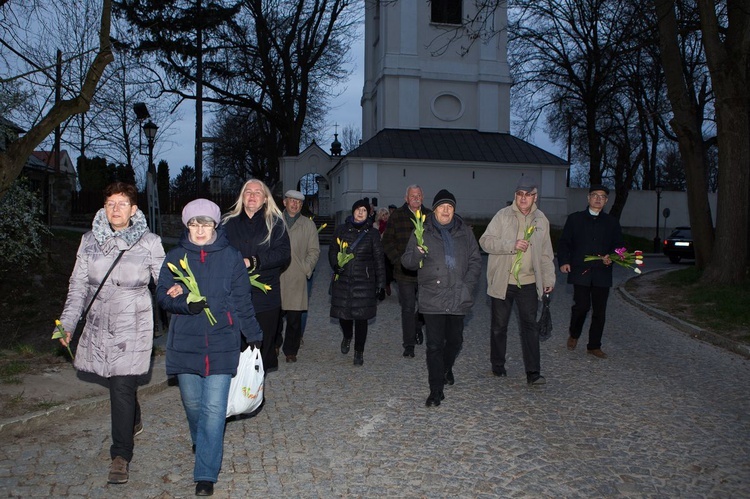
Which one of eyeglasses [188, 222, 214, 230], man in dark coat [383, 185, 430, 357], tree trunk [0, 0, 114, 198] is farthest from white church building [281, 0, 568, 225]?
eyeglasses [188, 222, 214, 230]

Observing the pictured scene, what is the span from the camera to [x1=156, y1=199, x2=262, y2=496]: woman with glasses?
4418 mm

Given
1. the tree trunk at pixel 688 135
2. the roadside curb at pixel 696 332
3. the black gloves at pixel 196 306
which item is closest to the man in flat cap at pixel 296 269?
the black gloves at pixel 196 306

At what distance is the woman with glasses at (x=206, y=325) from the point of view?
4.42 m

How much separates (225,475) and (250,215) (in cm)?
261

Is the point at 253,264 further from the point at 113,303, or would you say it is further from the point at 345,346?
the point at 345,346

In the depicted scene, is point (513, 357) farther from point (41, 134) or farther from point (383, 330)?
point (41, 134)

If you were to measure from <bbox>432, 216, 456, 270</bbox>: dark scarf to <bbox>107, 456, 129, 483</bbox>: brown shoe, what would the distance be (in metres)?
3.16

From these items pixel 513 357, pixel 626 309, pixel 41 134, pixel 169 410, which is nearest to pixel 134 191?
pixel 169 410

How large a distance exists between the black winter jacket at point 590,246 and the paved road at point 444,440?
103 cm

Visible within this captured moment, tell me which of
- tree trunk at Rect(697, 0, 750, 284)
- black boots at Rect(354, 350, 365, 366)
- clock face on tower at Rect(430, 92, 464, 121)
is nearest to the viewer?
black boots at Rect(354, 350, 365, 366)

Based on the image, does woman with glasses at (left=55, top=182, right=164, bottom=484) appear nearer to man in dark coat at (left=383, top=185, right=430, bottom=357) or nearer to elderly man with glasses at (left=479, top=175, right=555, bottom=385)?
elderly man with glasses at (left=479, top=175, right=555, bottom=385)

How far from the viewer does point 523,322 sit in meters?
7.37

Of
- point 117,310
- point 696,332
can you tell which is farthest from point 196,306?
point 696,332

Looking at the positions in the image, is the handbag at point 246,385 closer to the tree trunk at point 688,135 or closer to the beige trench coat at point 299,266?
the beige trench coat at point 299,266
